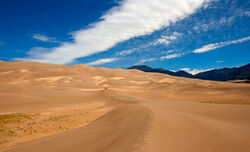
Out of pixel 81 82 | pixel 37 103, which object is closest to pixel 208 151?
pixel 37 103

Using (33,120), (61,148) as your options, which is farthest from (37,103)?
(61,148)

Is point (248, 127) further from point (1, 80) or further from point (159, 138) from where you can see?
point (1, 80)

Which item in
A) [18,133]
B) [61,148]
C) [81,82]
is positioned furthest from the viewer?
[81,82]

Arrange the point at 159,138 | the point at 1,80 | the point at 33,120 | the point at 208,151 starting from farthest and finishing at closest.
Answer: the point at 1,80 → the point at 33,120 → the point at 159,138 → the point at 208,151

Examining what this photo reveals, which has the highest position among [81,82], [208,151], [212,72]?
[212,72]

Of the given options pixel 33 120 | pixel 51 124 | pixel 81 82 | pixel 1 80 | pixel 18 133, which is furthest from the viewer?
pixel 81 82

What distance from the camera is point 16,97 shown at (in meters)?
24.7

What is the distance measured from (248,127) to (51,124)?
569 inches

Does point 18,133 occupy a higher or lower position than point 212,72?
lower

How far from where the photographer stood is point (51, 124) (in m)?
13.7

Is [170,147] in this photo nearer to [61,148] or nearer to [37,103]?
[61,148]

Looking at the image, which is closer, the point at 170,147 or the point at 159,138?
the point at 170,147

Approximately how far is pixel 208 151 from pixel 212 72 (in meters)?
226

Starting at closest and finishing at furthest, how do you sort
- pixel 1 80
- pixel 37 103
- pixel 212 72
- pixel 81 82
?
pixel 37 103, pixel 1 80, pixel 81 82, pixel 212 72
